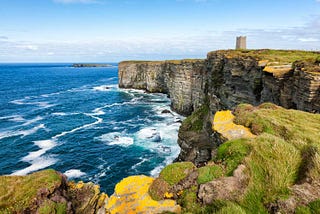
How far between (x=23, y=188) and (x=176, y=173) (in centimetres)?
774

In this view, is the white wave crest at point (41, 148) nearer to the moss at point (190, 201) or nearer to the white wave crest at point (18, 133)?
the white wave crest at point (18, 133)

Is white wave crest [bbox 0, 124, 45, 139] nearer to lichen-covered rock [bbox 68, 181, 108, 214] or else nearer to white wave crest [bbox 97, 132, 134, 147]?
white wave crest [bbox 97, 132, 134, 147]

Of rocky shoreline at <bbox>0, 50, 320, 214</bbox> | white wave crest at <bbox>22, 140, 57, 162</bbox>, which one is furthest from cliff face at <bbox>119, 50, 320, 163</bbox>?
white wave crest at <bbox>22, 140, 57, 162</bbox>

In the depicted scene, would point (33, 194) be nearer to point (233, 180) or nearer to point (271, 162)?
point (233, 180)

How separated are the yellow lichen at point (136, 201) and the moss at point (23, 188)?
3.82 meters

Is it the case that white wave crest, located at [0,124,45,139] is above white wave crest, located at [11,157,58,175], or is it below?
above

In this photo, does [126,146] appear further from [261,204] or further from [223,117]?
[261,204]

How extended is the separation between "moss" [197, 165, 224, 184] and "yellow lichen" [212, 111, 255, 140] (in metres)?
3.61

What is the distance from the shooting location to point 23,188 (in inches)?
409

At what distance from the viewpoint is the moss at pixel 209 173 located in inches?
329

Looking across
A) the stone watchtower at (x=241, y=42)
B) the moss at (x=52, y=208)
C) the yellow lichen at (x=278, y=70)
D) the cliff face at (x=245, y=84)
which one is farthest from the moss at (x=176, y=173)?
the stone watchtower at (x=241, y=42)

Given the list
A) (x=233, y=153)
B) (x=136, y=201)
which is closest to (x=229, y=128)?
(x=233, y=153)

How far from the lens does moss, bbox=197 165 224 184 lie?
837cm

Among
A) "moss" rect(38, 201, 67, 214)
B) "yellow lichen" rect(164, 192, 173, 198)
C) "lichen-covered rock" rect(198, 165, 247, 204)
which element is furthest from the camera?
"moss" rect(38, 201, 67, 214)
